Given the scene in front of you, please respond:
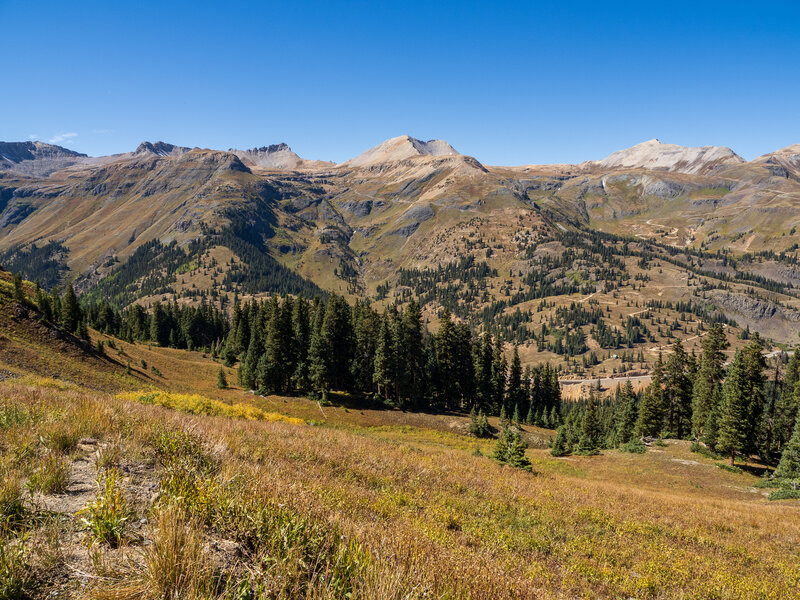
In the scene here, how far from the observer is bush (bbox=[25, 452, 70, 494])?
397 centimetres

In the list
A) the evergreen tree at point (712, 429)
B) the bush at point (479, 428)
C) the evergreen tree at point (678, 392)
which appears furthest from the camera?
the evergreen tree at point (678, 392)

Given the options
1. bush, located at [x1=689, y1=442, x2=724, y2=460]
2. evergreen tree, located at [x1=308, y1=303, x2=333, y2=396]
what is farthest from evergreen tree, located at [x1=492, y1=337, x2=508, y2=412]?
evergreen tree, located at [x1=308, y1=303, x2=333, y2=396]

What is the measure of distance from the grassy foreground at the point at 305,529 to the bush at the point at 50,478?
0.06 ft

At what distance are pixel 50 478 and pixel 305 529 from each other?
3.04 metres

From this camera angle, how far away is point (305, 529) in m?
3.65

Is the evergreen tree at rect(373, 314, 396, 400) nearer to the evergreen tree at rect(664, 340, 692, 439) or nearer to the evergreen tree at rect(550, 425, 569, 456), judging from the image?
the evergreen tree at rect(550, 425, 569, 456)

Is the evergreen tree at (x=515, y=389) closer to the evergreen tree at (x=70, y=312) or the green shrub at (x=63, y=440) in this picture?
the evergreen tree at (x=70, y=312)

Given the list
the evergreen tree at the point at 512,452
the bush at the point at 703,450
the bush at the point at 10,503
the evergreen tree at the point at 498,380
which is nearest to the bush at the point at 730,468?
the bush at the point at 703,450

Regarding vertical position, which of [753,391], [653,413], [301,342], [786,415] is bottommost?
[653,413]

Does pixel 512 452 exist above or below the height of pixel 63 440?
below

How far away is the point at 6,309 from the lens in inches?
1524

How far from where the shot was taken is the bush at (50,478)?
397cm

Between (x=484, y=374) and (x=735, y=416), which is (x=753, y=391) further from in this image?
(x=484, y=374)

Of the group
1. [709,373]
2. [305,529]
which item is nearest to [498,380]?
[709,373]
